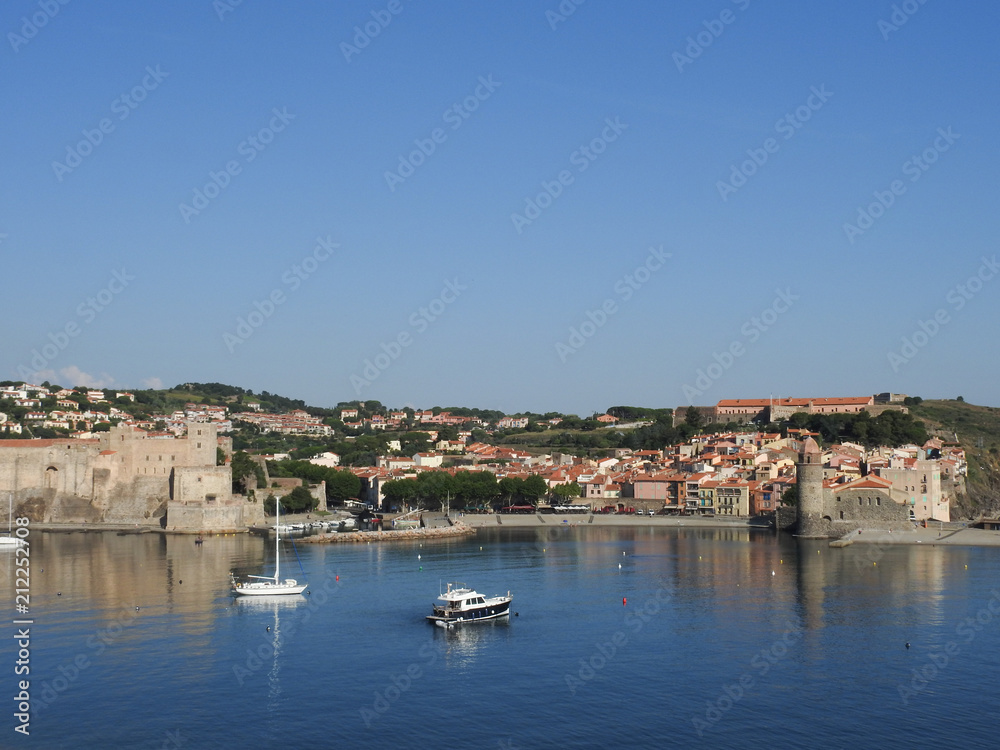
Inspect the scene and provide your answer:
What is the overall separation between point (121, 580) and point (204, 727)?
1358 cm

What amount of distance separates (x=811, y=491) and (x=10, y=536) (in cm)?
2902

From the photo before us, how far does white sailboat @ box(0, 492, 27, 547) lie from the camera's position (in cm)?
3591

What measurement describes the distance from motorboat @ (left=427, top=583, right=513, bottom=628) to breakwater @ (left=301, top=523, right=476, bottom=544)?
16580mm

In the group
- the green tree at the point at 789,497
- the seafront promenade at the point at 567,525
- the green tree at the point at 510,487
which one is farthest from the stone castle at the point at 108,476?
the green tree at the point at 789,497

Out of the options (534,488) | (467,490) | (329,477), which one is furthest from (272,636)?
(329,477)

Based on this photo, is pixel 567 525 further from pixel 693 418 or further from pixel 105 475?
pixel 693 418

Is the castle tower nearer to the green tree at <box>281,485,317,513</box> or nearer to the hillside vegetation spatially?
the hillside vegetation

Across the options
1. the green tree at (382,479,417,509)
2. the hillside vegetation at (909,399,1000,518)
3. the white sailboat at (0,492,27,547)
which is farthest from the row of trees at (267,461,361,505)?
the hillside vegetation at (909,399,1000,518)

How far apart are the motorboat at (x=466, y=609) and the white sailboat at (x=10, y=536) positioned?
16.6 meters

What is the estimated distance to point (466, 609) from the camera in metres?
22.8

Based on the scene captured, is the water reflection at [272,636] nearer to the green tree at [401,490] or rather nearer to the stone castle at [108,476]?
the stone castle at [108,476]

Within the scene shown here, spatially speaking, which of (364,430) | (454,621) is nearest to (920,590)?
(454,621)

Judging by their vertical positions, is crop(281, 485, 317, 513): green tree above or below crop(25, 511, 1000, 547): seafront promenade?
above

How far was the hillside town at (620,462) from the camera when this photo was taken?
44.3 metres
